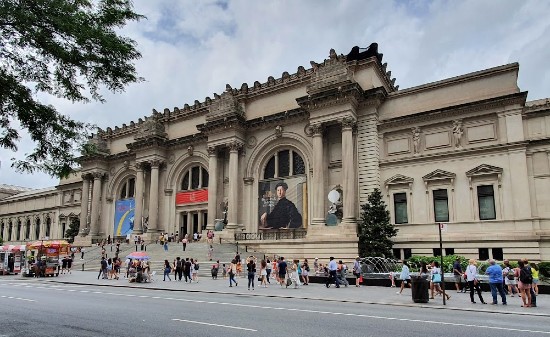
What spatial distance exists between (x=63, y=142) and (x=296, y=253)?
87.3 feet

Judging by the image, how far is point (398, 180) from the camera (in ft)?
112

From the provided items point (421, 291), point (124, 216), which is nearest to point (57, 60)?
point (421, 291)

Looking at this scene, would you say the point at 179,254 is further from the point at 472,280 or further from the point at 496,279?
the point at 496,279

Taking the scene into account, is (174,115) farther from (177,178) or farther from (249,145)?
(249,145)

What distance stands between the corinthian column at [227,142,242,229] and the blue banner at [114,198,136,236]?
15.8 metres

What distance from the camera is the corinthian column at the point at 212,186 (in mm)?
42094

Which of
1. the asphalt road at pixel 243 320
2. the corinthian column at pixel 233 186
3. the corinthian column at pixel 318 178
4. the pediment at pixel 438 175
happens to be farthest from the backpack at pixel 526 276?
the corinthian column at pixel 233 186

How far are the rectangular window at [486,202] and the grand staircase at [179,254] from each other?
16845mm

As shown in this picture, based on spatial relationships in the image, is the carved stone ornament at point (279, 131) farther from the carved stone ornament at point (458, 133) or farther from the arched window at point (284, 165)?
the carved stone ornament at point (458, 133)

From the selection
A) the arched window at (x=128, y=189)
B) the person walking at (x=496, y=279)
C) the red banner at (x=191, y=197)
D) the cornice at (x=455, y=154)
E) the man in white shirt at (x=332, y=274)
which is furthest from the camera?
the arched window at (x=128, y=189)

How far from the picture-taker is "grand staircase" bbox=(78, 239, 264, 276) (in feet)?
113

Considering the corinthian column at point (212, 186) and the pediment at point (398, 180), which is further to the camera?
the corinthian column at point (212, 186)

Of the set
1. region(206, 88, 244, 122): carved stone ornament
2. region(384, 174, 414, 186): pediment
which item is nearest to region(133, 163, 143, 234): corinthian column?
region(206, 88, 244, 122): carved stone ornament

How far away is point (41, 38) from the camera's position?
8.54 m
